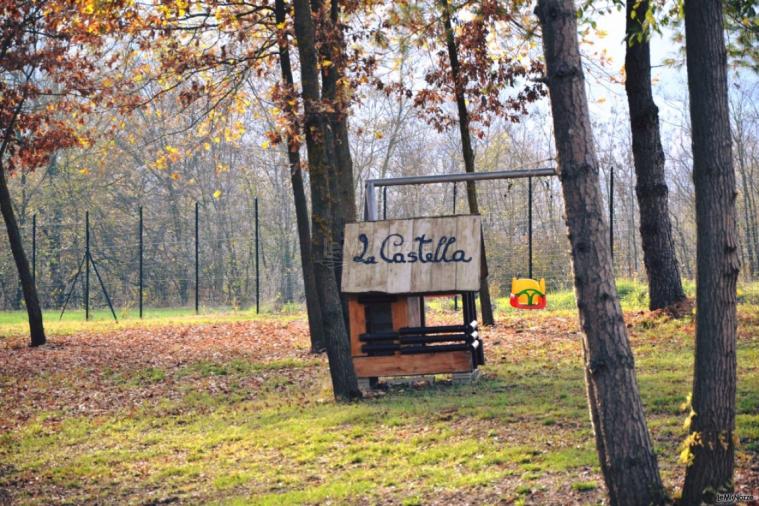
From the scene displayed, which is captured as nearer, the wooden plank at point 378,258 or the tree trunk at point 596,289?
the tree trunk at point 596,289

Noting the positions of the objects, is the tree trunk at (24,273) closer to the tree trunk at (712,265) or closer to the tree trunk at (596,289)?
the tree trunk at (596,289)

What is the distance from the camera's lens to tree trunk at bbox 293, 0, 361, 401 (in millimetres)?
10508

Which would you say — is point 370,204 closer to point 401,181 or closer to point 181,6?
point 401,181

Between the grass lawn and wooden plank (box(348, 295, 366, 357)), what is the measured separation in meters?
0.65

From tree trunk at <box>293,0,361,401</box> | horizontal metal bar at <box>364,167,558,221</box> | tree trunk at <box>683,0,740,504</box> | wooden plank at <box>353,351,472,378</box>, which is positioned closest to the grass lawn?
wooden plank at <box>353,351,472,378</box>

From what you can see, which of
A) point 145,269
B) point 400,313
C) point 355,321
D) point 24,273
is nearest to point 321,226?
point 355,321

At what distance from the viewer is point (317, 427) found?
9078mm

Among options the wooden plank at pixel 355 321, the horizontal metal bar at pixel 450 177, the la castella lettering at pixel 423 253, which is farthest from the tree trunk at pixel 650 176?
the wooden plank at pixel 355 321

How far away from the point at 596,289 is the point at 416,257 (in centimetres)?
583

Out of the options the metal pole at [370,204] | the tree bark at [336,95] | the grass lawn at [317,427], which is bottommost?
the grass lawn at [317,427]

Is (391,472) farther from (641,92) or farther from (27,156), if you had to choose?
(27,156)

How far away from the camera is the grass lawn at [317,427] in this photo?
22.0 ft

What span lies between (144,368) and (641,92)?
8.65 m

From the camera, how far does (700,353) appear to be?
5125 mm
